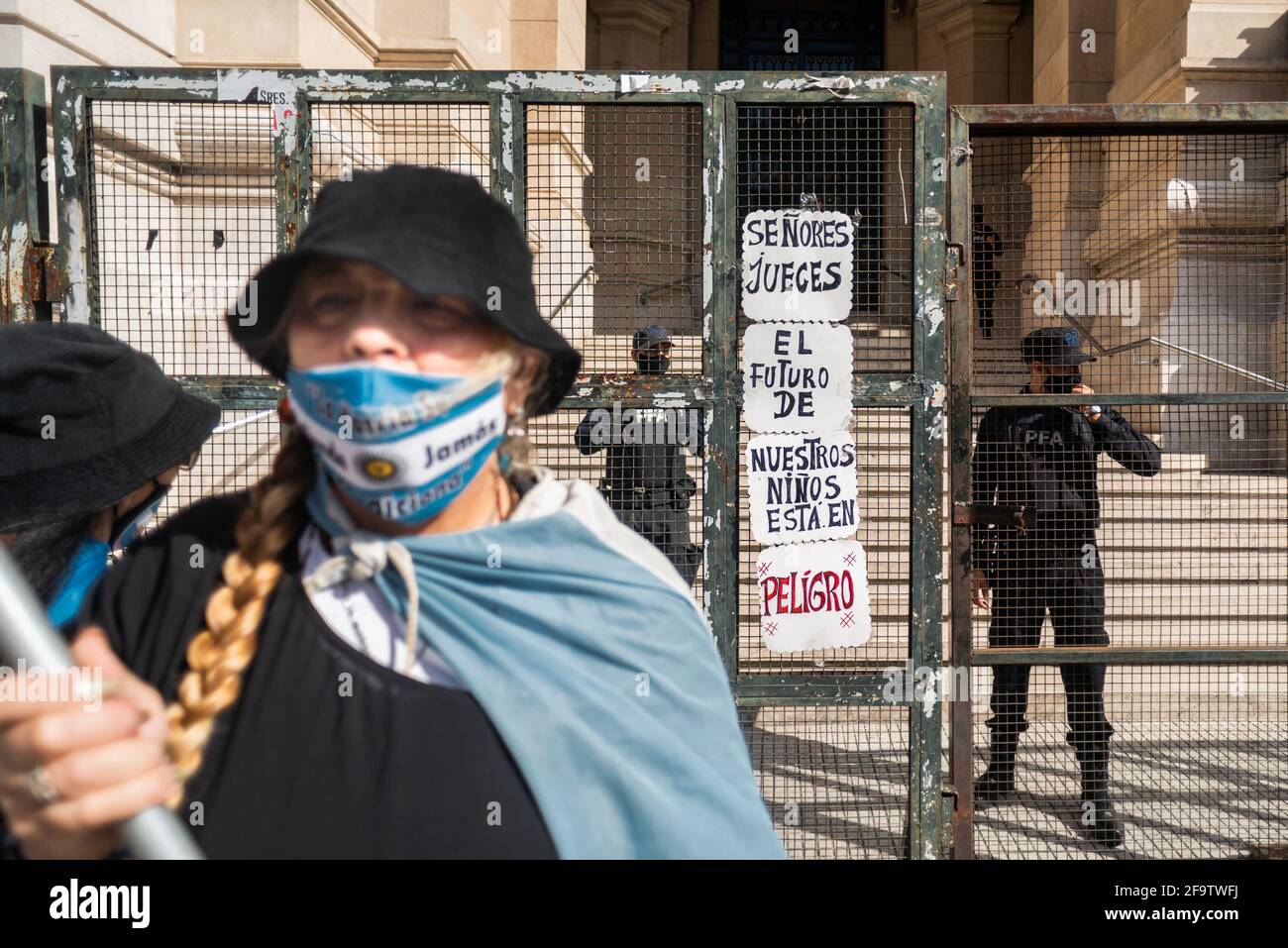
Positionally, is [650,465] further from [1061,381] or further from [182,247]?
[182,247]

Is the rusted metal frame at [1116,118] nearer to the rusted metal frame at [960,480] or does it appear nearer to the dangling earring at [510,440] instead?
the rusted metal frame at [960,480]

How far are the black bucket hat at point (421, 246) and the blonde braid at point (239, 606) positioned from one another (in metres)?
0.13

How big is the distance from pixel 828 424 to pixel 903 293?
0.77m

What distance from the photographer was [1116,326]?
10.9 metres

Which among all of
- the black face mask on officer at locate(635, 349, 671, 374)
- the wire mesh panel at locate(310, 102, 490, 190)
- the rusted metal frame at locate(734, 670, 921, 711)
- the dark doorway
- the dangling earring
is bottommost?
the rusted metal frame at locate(734, 670, 921, 711)

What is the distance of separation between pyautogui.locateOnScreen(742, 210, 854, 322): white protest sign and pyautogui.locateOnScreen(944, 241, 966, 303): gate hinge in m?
0.35

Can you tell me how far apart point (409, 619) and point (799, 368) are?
109 inches

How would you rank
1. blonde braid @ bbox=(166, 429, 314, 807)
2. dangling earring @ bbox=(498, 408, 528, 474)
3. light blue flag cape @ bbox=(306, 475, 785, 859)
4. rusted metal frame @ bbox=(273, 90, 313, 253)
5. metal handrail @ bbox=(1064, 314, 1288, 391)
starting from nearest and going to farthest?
blonde braid @ bbox=(166, 429, 314, 807) → light blue flag cape @ bbox=(306, 475, 785, 859) → dangling earring @ bbox=(498, 408, 528, 474) → rusted metal frame @ bbox=(273, 90, 313, 253) → metal handrail @ bbox=(1064, 314, 1288, 391)

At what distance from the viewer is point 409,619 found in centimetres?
117

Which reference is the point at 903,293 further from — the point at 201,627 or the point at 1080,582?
the point at 201,627

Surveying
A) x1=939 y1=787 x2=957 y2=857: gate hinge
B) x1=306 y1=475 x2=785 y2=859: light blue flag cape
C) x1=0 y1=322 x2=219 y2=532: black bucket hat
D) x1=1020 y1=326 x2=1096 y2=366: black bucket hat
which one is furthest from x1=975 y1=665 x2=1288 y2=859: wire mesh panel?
x1=0 y1=322 x2=219 y2=532: black bucket hat

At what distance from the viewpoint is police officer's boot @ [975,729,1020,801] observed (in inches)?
197

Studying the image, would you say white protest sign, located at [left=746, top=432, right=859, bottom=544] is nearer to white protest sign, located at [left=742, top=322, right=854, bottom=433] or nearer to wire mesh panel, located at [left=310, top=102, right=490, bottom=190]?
white protest sign, located at [left=742, top=322, right=854, bottom=433]

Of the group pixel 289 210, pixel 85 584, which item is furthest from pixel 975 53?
pixel 85 584
